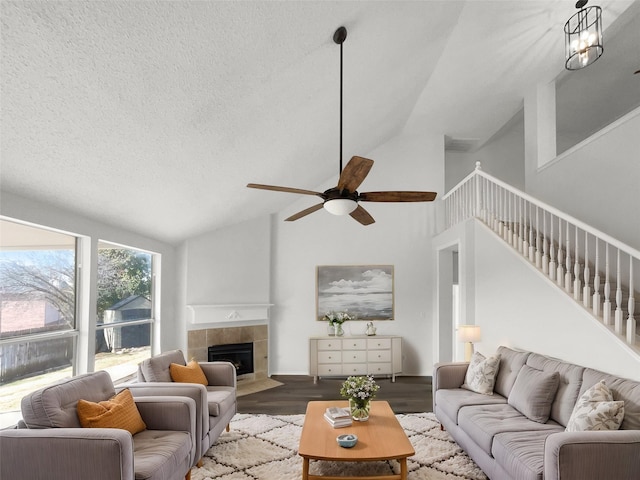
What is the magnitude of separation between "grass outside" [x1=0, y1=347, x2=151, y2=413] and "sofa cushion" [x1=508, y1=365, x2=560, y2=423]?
407 centimetres

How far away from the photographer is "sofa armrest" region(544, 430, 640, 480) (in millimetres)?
2318

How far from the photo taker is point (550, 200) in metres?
5.69

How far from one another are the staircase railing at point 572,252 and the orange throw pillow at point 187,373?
3.65 meters

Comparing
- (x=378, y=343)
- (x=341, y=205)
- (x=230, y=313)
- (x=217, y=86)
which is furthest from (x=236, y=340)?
(x=217, y=86)

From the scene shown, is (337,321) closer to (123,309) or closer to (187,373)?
(187,373)

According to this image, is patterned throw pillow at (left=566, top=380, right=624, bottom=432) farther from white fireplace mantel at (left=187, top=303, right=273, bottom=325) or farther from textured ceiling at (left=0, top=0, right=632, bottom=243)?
white fireplace mantel at (left=187, top=303, right=273, bottom=325)

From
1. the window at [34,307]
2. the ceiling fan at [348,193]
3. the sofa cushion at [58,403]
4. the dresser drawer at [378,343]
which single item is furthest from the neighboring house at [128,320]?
the dresser drawer at [378,343]

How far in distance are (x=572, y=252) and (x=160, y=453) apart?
4877 mm

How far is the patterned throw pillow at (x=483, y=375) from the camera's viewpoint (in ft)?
13.4

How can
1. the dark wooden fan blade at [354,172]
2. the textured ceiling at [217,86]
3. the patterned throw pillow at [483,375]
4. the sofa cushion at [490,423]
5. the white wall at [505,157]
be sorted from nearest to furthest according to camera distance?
the textured ceiling at [217,86], the dark wooden fan blade at [354,172], the sofa cushion at [490,423], the patterned throw pillow at [483,375], the white wall at [505,157]

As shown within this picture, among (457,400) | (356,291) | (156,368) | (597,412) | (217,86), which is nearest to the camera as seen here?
(597,412)

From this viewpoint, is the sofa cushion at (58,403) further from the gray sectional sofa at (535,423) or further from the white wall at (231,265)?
the white wall at (231,265)

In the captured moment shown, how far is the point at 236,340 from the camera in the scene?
264 inches

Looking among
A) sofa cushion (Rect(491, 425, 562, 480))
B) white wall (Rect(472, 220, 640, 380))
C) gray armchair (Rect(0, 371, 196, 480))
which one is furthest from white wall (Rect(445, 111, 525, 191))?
gray armchair (Rect(0, 371, 196, 480))
